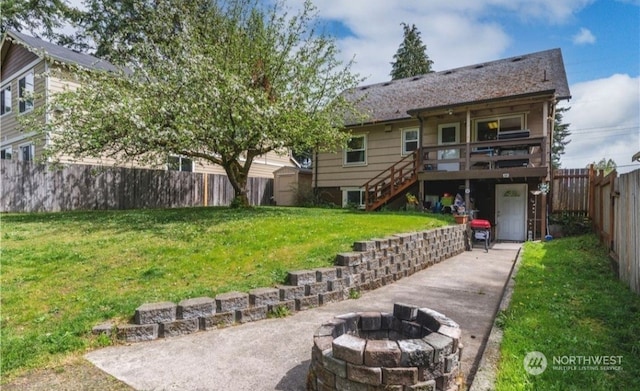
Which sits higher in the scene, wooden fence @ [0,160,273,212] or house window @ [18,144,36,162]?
house window @ [18,144,36,162]

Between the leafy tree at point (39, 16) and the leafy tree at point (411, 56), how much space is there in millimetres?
24000

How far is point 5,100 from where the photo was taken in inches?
647

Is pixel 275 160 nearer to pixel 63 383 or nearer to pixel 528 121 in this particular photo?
pixel 528 121

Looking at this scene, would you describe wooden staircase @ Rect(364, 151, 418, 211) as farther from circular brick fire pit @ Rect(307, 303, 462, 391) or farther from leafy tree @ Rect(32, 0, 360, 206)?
circular brick fire pit @ Rect(307, 303, 462, 391)

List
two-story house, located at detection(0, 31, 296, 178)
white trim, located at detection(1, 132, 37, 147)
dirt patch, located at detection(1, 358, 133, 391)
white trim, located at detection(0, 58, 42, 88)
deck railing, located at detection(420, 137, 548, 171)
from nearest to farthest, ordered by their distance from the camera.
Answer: dirt patch, located at detection(1, 358, 133, 391)
deck railing, located at detection(420, 137, 548, 171)
two-story house, located at detection(0, 31, 296, 178)
white trim, located at detection(0, 58, 42, 88)
white trim, located at detection(1, 132, 37, 147)

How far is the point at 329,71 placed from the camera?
11.4m

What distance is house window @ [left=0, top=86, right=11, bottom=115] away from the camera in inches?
635

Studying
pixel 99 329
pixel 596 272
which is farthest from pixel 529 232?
pixel 99 329

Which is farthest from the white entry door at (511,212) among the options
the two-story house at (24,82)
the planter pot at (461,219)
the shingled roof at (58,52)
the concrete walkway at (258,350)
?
the shingled roof at (58,52)

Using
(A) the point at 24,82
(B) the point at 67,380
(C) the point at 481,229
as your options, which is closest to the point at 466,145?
(C) the point at 481,229

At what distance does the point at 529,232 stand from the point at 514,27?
6235 millimetres

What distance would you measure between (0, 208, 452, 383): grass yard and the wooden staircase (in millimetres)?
4225

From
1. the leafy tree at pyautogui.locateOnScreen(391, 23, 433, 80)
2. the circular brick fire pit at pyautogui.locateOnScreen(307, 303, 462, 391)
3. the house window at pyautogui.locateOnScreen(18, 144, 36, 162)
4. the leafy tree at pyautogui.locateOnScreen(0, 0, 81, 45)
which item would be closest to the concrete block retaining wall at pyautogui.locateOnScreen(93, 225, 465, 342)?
the circular brick fire pit at pyautogui.locateOnScreen(307, 303, 462, 391)

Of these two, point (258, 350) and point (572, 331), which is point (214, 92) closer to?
point (258, 350)
